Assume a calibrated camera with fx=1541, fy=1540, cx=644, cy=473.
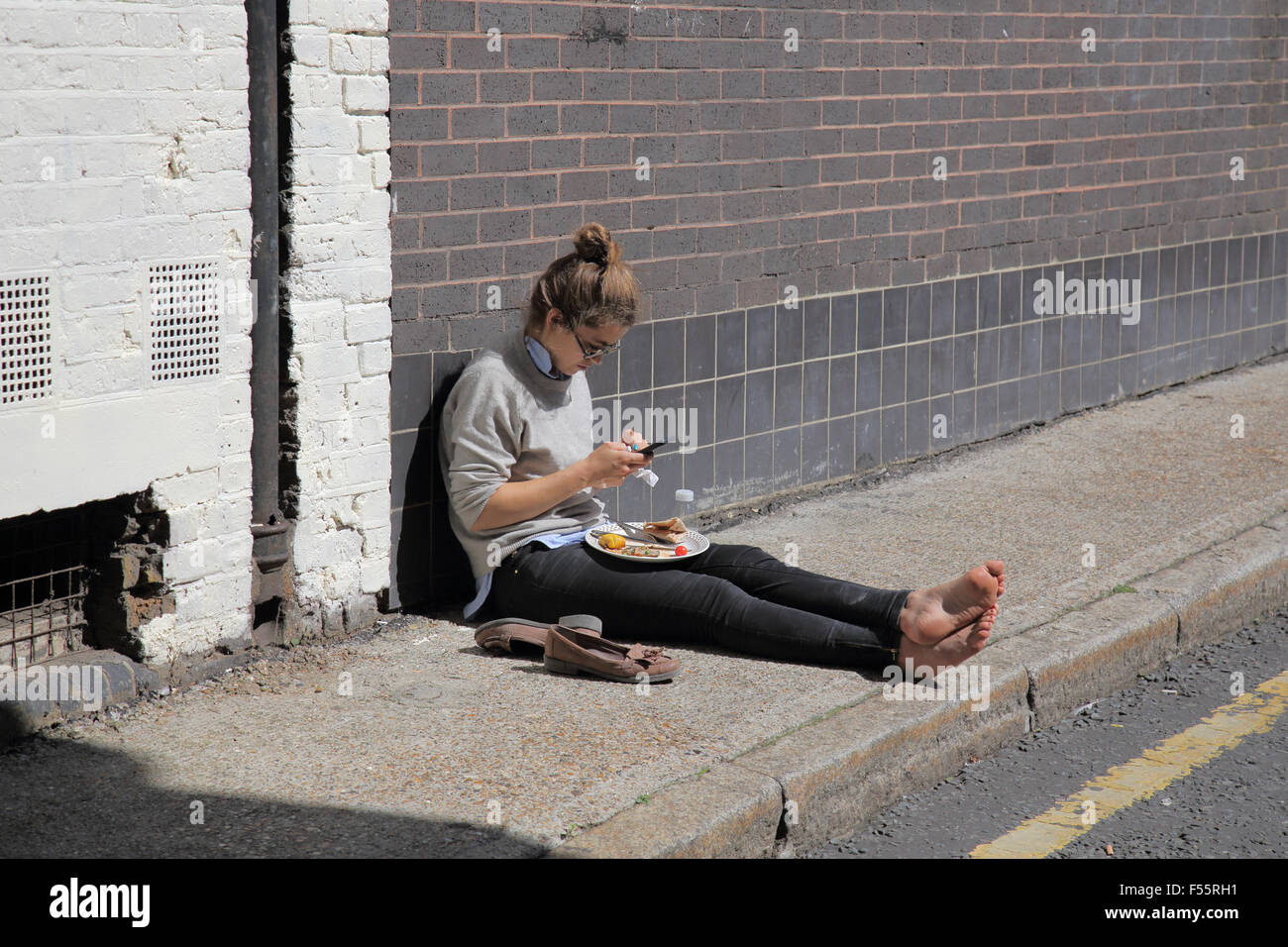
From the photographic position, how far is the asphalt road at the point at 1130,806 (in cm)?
412

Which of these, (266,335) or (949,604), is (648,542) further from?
(266,335)

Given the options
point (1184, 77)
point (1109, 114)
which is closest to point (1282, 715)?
point (1109, 114)

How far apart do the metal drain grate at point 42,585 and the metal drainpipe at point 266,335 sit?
1.75 feet

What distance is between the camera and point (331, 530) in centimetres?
513

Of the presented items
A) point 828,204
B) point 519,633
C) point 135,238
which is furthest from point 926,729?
point 828,204

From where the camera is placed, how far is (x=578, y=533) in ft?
17.5

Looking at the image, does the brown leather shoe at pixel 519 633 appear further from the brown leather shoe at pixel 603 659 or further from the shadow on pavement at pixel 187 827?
the shadow on pavement at pixel 187 827

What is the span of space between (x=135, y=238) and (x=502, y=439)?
138 cm

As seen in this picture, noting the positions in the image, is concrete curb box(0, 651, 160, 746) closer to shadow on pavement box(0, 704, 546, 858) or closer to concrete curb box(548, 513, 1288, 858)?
shadow on pavement box(0, 704, 546, 858)

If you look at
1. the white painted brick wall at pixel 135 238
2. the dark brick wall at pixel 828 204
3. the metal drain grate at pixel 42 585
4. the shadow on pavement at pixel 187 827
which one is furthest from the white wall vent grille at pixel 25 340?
the dark brick wall at pixel 828 204

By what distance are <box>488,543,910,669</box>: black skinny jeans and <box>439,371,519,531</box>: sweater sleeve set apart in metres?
0.25

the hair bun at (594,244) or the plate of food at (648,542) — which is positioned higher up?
the hair bun at (594,244)

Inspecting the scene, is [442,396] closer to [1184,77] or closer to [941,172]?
[941,172]

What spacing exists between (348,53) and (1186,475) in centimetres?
466
